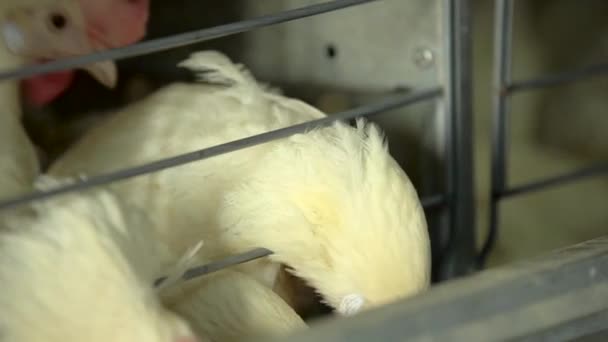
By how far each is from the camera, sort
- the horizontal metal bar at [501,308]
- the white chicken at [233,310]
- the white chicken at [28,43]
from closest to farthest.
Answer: the horizontal metal bar at [501,308], the white chicken at [233,310], the white chicken at [28,43]

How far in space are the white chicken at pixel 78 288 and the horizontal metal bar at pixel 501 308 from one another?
89 mm

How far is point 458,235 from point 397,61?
15 centimetres

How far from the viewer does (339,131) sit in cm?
60

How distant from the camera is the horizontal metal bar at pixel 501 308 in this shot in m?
0.44

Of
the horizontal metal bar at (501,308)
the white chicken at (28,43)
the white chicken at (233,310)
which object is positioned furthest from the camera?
the white chicken at (28,43)

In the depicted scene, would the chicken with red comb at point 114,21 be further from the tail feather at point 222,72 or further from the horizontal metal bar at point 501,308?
the horizontal metal bar at point 501,308

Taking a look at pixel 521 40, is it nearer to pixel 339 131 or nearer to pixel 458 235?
pixel 458 235

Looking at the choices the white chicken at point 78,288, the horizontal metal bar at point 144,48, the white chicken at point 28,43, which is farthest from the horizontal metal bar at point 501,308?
the white chicken at point 28,43

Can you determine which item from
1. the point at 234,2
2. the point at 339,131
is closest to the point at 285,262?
the point at 339,131

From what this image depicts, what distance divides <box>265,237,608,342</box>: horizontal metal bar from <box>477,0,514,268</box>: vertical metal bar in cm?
22

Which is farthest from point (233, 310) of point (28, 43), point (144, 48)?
point (28, 43)

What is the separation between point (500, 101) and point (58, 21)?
Answer: 354 millimetres

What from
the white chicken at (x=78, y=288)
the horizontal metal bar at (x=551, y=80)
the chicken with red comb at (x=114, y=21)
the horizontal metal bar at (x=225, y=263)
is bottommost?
the horizontal metal bar at (x=225, y=263)

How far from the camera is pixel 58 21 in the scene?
0.68m
